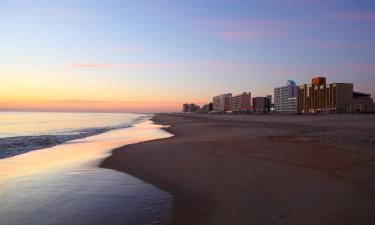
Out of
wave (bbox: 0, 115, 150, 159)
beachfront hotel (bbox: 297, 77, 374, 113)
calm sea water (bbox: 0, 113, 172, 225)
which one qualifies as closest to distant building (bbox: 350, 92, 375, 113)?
beachfront hotel (bbox: 297, 77, 374, 113)

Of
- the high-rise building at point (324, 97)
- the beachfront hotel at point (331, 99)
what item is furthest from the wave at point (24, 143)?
the high-rise building at point (324, 97)

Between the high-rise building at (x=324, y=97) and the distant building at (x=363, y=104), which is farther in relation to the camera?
the high-rise building at (x=324, y=97)

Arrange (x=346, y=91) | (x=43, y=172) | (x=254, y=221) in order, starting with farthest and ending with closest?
(x=346, y=91) < (x=43, y=172) < (x=254, y=221)

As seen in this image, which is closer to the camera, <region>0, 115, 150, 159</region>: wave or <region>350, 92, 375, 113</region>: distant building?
<region>0, 115, 150, 159</region>: wave

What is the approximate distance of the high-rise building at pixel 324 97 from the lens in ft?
500

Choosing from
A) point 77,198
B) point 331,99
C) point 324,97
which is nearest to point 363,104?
point 331,99

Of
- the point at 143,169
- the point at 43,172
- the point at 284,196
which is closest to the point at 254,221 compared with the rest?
the point at 284,196

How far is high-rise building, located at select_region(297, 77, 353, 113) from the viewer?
500 feet

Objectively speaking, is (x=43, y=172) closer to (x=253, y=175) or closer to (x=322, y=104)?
(x=253, y=175)

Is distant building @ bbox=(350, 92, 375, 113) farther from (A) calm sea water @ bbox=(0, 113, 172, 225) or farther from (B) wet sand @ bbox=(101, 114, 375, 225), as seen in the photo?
(A) calm sea water @ bbox=(0, 113, 172, 225)

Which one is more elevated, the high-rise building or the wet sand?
the high-rise building

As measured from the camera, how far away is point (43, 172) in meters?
10.1

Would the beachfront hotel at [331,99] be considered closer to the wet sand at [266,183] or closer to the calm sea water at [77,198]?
the wet sand at [266,183]

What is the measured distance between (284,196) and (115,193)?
393cm
